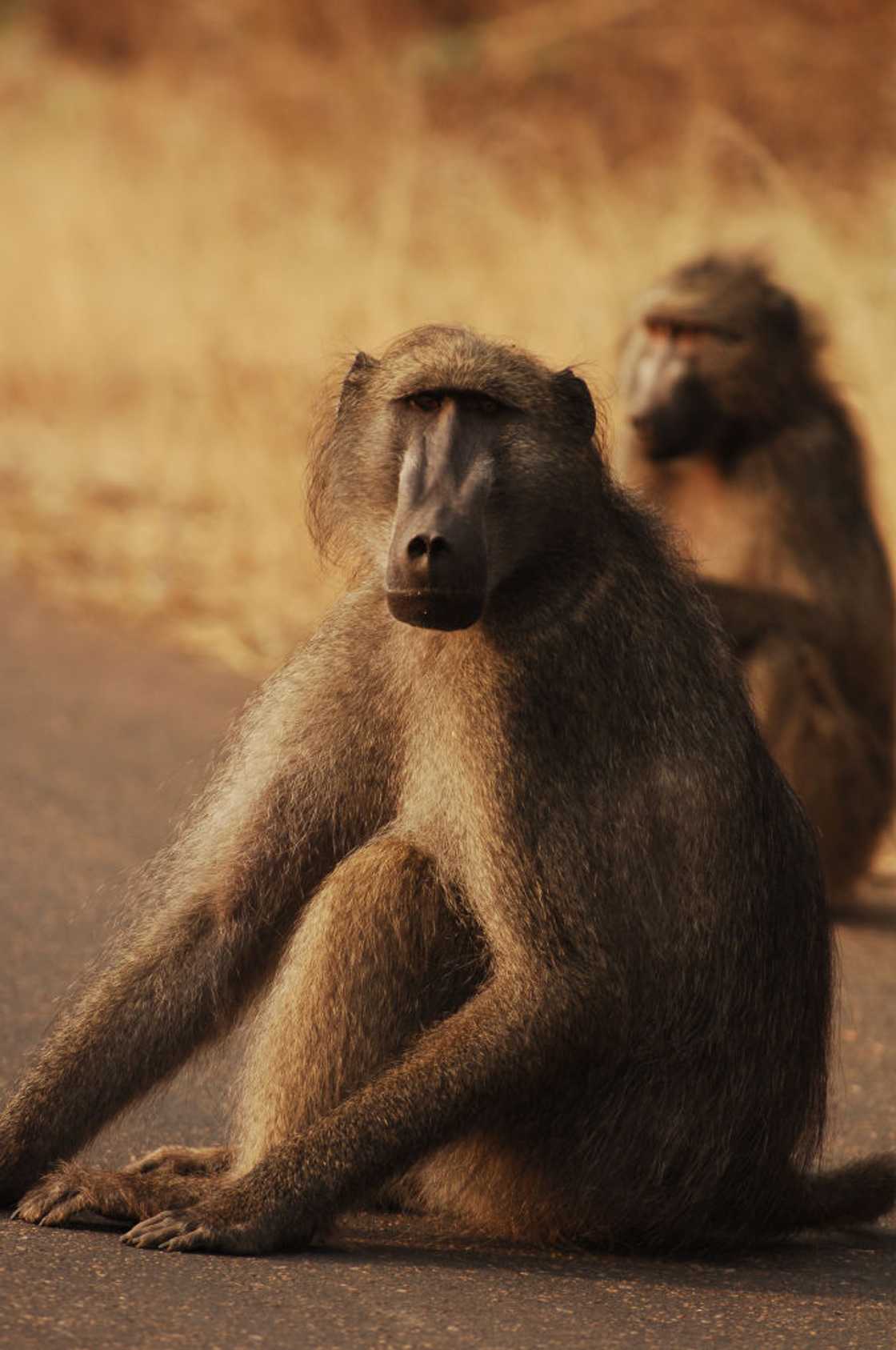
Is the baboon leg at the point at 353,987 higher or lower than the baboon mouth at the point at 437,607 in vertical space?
lower

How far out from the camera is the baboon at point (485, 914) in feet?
10.9

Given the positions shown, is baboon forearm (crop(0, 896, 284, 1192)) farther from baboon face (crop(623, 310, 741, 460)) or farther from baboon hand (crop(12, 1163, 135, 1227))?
baboon face (crop(623, 310, 741, 460))

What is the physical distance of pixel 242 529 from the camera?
32.1 feet

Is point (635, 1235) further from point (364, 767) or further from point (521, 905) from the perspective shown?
Result: point (364, 767)

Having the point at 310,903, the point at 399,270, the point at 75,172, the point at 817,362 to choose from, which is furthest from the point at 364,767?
the point at 75,172

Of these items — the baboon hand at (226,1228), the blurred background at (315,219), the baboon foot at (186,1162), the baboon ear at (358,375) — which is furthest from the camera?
the blurred background at (315,219)

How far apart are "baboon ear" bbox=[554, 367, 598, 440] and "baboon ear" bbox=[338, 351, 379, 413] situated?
316mm

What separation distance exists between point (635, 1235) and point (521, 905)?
1.88ft

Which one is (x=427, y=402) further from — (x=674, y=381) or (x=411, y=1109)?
(x=674, y=381)

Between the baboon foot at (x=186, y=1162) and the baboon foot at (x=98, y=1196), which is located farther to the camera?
A: the baboon foot at (x=186, y=1162)

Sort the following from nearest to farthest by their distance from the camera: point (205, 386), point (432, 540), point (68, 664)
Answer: point (432, 540)
point (68, 664)
point (205, 386)

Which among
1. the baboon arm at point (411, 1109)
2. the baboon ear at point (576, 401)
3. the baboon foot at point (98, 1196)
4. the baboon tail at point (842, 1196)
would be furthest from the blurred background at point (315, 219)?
the baboon foot at point (98, 1196)

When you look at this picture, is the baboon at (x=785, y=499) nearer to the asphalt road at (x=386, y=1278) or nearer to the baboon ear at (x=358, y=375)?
the asphalt road at (x=386, y=1278)

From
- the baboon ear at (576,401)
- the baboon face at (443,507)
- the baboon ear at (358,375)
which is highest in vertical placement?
the baboon ear at (358,375)
